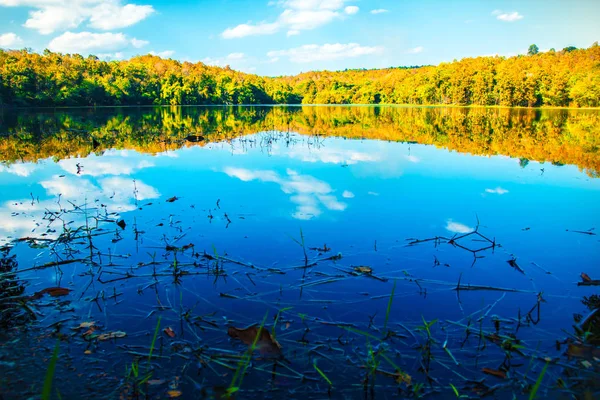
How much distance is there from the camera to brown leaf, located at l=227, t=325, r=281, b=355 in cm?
326

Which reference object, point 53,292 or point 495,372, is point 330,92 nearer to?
point 53,292

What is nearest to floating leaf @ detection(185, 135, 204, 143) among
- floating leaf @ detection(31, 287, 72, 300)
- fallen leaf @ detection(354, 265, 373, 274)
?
floating leaf @ detection(31, 287, 72, 300)

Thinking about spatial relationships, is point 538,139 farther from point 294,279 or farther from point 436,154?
point 294,279

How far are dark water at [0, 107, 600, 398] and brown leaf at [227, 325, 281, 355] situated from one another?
1.5 inches

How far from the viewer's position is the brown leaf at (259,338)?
326cm

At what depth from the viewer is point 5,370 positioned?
9.70 ft

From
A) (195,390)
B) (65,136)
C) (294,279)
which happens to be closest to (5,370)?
(195,390)

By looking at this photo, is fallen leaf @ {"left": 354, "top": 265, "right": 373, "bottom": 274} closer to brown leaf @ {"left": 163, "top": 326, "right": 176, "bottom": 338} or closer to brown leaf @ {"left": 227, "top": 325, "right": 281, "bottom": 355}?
brown leaf @ {"left": 227, "top": 325, "right": 281, "bottom": 355}

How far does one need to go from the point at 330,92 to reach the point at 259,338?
132047mm

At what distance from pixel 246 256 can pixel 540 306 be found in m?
3.66

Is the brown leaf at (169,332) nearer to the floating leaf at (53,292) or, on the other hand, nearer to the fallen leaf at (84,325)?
the fallen leaf at (84,325)

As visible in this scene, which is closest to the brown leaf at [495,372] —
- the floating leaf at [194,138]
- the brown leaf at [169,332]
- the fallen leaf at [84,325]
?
the brown leaf at [169,332]

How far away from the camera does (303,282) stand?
4621mm

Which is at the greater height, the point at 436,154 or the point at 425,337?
the point at 436,154
